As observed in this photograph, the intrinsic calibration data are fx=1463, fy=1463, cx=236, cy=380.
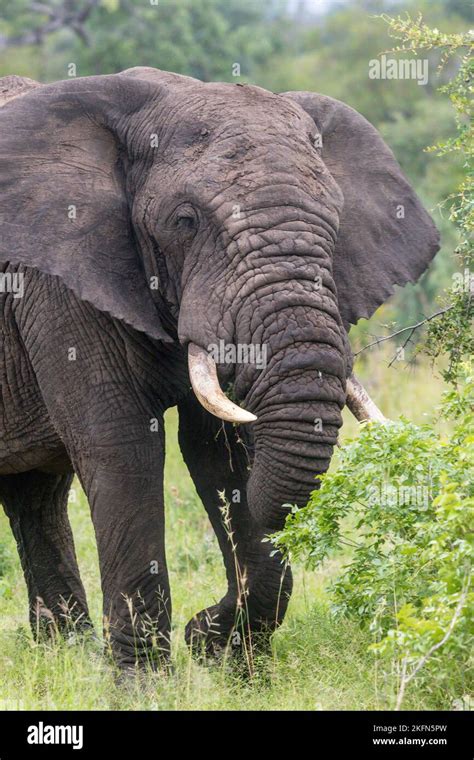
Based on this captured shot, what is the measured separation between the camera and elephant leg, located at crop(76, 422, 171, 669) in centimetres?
596

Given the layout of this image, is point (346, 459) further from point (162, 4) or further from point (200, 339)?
point (162, 4)

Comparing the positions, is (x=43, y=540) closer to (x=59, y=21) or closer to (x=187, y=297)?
(x=187, y=297)

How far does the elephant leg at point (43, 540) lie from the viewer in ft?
24.3

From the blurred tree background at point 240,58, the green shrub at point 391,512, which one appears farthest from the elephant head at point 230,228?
the blurred tree background at point 240,58

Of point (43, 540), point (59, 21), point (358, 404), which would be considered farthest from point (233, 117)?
point (59, 21)

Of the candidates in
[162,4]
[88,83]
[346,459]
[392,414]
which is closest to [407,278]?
[346,459]

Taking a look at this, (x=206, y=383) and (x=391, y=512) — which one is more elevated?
(x=206, y=383)

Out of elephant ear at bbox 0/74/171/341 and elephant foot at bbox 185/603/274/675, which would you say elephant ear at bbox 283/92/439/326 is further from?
elephant foot at bbox 185/603/274/675

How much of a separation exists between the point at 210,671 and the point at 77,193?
2.12 meters

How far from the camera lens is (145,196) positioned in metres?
5.83

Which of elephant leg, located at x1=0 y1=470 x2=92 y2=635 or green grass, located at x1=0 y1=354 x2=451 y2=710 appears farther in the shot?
elephant leg, located at x1=0 y1=470 x2=92 y2=635

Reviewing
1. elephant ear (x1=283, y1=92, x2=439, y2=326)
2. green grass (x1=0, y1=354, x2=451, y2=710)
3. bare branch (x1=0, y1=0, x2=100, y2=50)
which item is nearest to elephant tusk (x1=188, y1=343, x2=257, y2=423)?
elephant ear (x1=283, y1=92, x2=439, y2=326)

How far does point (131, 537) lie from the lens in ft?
19.7

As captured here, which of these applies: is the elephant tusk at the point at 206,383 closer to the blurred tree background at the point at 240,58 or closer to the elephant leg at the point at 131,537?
the elephant leg at the point at 131,537
